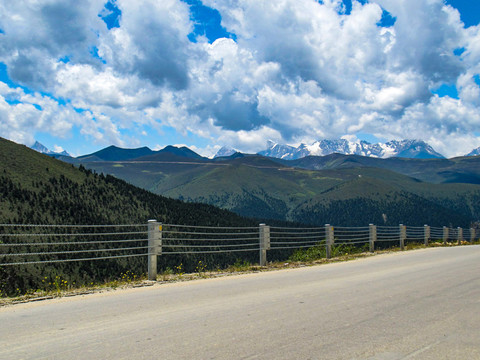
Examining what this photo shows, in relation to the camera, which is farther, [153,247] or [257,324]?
[153,247]

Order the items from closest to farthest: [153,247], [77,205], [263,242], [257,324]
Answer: [257,324], [153,247], [263,242], [77,205]

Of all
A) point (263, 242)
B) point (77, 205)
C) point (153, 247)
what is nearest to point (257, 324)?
point (153, 247)

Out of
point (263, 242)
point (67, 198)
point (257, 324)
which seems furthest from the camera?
point (67, 198)

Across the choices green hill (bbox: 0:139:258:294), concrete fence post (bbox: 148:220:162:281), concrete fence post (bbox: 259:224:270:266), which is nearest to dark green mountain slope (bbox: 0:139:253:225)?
green hill (bbox: 0:139:258:294)

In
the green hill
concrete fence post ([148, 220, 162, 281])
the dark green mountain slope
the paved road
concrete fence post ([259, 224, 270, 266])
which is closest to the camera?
the paved road

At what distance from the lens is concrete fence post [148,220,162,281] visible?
1165 centimetres

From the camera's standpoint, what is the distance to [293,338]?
5078 mm

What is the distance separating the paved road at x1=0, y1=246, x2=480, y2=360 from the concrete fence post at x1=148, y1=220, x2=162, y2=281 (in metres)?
2.24

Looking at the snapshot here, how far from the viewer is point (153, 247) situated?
1187cm

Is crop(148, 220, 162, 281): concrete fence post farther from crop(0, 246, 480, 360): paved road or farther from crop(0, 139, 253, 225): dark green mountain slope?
crop(0, 139, 253, 225): dark green mountain slope

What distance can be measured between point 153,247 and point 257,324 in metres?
6.60

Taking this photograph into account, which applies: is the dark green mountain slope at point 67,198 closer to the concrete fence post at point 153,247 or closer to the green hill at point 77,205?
the green hill at point 77,205

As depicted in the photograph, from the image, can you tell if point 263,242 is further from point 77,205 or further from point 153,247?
point 77,205

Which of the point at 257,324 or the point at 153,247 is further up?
the point at 153,247
